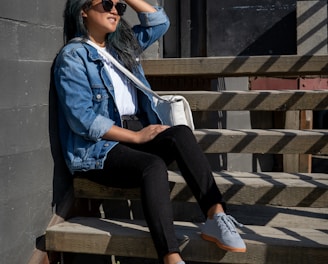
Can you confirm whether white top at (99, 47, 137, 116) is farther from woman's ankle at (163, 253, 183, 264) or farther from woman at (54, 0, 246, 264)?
woman's ankle at (163, 253, 183, 264)

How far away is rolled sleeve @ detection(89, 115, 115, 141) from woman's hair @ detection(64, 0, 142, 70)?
0.51 metres

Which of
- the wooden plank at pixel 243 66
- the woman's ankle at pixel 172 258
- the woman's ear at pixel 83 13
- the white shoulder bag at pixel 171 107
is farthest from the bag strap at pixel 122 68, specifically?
the woman's ankle at pixel 172 258

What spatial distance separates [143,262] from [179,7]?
10.8ft

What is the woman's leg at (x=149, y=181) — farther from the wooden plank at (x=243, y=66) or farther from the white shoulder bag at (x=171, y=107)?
the wooden plank at (x=243, y=66)

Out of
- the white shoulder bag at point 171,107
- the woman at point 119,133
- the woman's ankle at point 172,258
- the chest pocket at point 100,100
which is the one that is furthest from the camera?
the white shoulder bag at point 171,107

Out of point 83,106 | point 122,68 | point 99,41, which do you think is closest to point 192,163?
point 83,106

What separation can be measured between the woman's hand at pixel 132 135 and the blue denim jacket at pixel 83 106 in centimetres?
3

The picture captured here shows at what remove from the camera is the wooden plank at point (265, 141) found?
3.26 meters

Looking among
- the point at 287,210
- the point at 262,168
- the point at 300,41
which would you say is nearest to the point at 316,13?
the point at 300,41

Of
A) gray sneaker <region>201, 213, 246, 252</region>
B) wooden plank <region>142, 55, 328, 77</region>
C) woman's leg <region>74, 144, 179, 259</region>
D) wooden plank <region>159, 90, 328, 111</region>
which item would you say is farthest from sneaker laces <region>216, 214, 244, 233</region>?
wooden plank <region>142, 55, 328, 77</region>

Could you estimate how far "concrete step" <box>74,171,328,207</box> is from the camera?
2945 mm

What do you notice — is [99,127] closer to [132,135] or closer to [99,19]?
[132,135]

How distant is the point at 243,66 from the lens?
12.3ft

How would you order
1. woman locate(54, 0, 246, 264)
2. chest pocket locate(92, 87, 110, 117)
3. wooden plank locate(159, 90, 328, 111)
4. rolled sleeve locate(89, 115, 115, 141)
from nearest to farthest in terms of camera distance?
woman locate(54, 0, 246, 264), rolled sleeve locate(89, 115, 115, 141), chest pocket locate(92, 87, 110, 117), wooden plank locate(159, 90, 328, 111)
